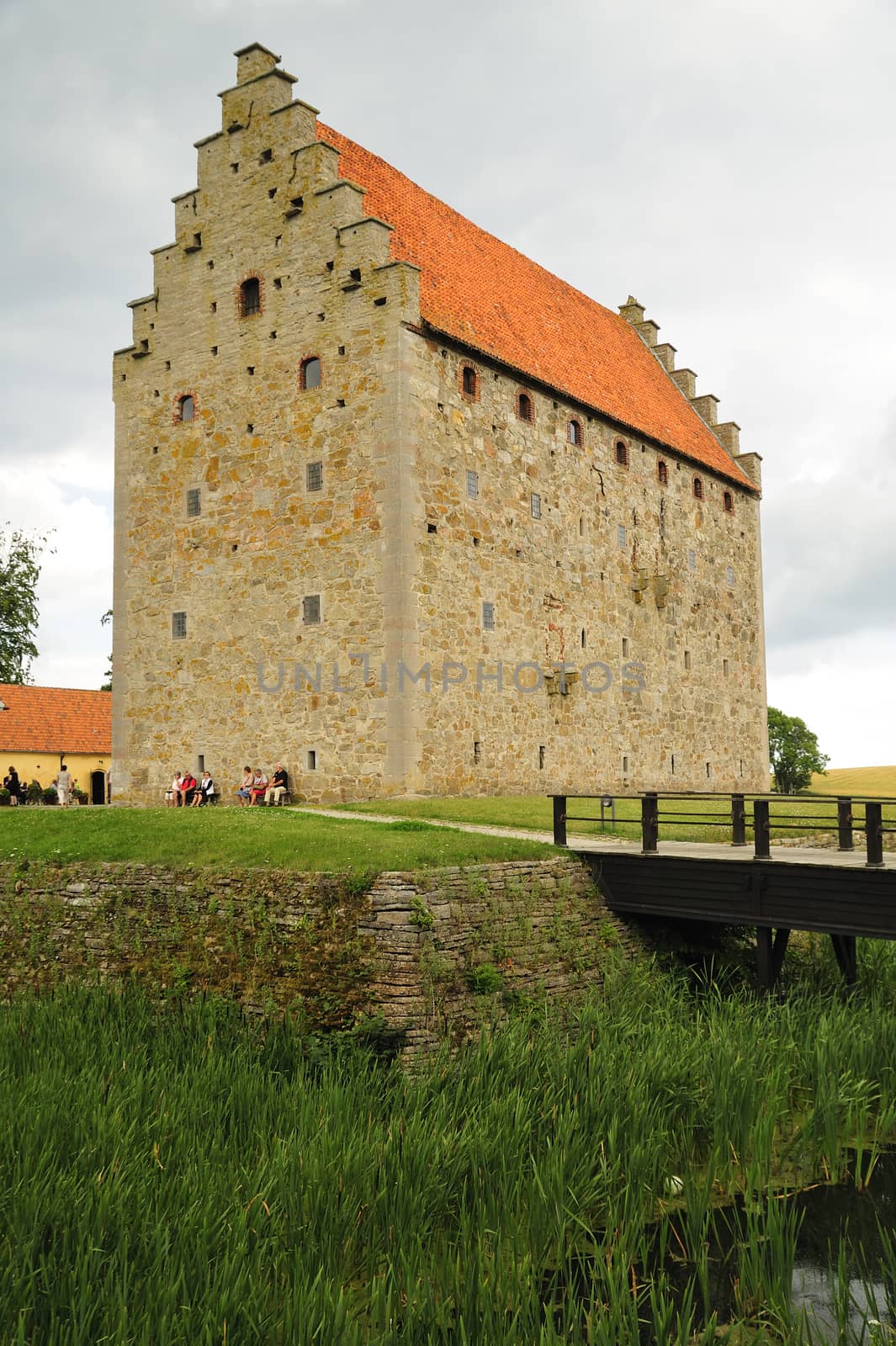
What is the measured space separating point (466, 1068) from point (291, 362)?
675 inches

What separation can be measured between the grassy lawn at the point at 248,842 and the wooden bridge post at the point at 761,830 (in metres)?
2.71

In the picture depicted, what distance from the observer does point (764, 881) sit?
1248 cm

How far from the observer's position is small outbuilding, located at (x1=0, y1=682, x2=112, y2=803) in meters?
37.7

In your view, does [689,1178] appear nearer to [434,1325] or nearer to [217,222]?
[434,1325]

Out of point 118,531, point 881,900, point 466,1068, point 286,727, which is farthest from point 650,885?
point 118,531

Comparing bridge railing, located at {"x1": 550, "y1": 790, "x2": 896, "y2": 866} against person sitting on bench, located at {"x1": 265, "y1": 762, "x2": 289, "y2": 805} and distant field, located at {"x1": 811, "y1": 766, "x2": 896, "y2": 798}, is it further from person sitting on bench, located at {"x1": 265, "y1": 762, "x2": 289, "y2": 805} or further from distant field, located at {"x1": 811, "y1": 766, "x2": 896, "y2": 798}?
distant field, located at {"x1": 811, "y1": 766, "x2": 896, "y2": 798}

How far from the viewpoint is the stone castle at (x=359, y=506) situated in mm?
21875

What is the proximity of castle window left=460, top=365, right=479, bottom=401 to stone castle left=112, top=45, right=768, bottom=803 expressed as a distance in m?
0.11

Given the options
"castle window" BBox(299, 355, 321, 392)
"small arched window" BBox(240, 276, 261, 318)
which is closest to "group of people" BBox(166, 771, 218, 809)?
"castle window" BBox(299, 355, 321, 392)

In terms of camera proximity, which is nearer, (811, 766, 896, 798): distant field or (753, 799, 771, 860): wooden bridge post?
(753, 799, 771, 860): wooden bridge post

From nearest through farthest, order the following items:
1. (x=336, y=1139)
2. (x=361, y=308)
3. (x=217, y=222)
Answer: (x=336, y=1139)
(x=361, y=308)
(x=217, y=222)

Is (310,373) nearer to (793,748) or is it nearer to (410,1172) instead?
(410,1172)

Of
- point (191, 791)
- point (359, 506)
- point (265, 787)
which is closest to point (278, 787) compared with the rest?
point (265, 787)

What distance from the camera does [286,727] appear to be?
2294 cm
